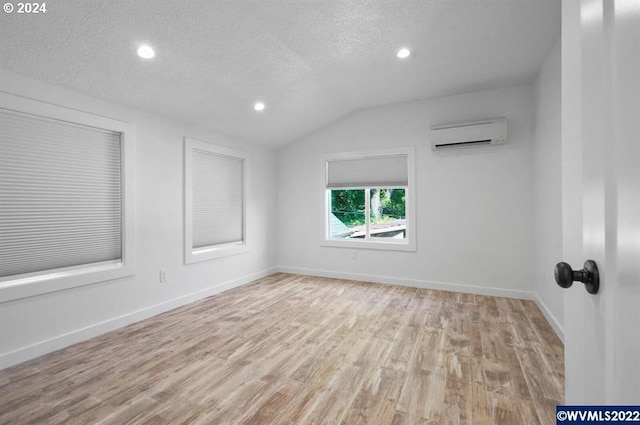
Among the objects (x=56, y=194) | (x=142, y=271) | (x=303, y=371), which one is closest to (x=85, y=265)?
(x=142, y=271)

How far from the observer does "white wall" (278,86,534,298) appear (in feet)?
12.9

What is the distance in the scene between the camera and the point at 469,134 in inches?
159

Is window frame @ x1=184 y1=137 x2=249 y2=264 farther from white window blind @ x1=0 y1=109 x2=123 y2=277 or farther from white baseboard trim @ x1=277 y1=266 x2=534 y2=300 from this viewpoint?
white baseboard trim @ x1=277 y1=266 x2=534 y2=300

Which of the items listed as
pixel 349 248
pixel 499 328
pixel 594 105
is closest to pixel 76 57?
pixel 594 105

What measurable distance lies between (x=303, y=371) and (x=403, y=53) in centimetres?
311

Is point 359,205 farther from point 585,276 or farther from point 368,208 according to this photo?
point 585,276

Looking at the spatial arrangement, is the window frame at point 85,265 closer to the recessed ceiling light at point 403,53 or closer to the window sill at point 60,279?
the window sill at point 60,279

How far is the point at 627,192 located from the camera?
0.47 m

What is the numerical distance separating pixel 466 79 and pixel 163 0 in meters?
3.35

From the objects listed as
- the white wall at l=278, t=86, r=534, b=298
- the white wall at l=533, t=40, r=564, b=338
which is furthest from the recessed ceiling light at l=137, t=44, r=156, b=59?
the white wall at l=533, t=40, r=564, b=338

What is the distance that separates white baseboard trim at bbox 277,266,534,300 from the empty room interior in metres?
0.03

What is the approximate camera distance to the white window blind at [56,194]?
2.40 m

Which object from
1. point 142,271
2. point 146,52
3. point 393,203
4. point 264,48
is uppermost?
point 264,48

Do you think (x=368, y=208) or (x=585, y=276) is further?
(x=368, y=208)
